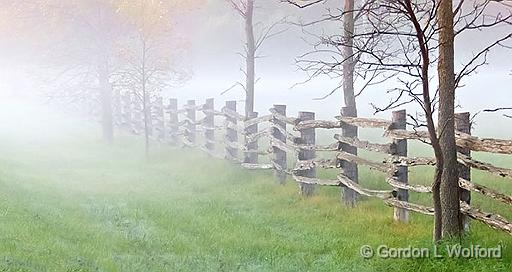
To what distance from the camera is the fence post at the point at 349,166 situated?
9.90 metres

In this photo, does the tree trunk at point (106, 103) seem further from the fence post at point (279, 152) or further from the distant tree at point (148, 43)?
the fence post at point (279, 152)

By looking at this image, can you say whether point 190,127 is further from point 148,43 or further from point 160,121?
point 148,43

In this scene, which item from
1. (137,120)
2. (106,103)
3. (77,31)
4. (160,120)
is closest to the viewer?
(77,31)

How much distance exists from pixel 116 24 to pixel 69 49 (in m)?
2.39

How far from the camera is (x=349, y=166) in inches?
395

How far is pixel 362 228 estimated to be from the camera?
830cm

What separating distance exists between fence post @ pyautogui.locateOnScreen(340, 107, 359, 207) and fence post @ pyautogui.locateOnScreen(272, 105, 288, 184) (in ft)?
7.79

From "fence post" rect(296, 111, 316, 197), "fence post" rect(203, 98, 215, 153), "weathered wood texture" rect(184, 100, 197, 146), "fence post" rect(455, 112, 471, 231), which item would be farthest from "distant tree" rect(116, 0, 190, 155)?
"fence post" rect(455, 112, 471, 231)

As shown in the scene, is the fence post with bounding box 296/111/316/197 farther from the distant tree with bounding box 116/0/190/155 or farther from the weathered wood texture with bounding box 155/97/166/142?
the weathered wood texture with bounding box 155/97/166/142

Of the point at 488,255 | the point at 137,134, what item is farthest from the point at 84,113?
the point at 488,255

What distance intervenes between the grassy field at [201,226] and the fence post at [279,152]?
40 centimetres

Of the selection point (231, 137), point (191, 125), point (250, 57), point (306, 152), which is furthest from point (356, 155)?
point (191, 125)

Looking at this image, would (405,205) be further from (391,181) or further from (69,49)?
(69,49)

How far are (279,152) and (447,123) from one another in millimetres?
6741
